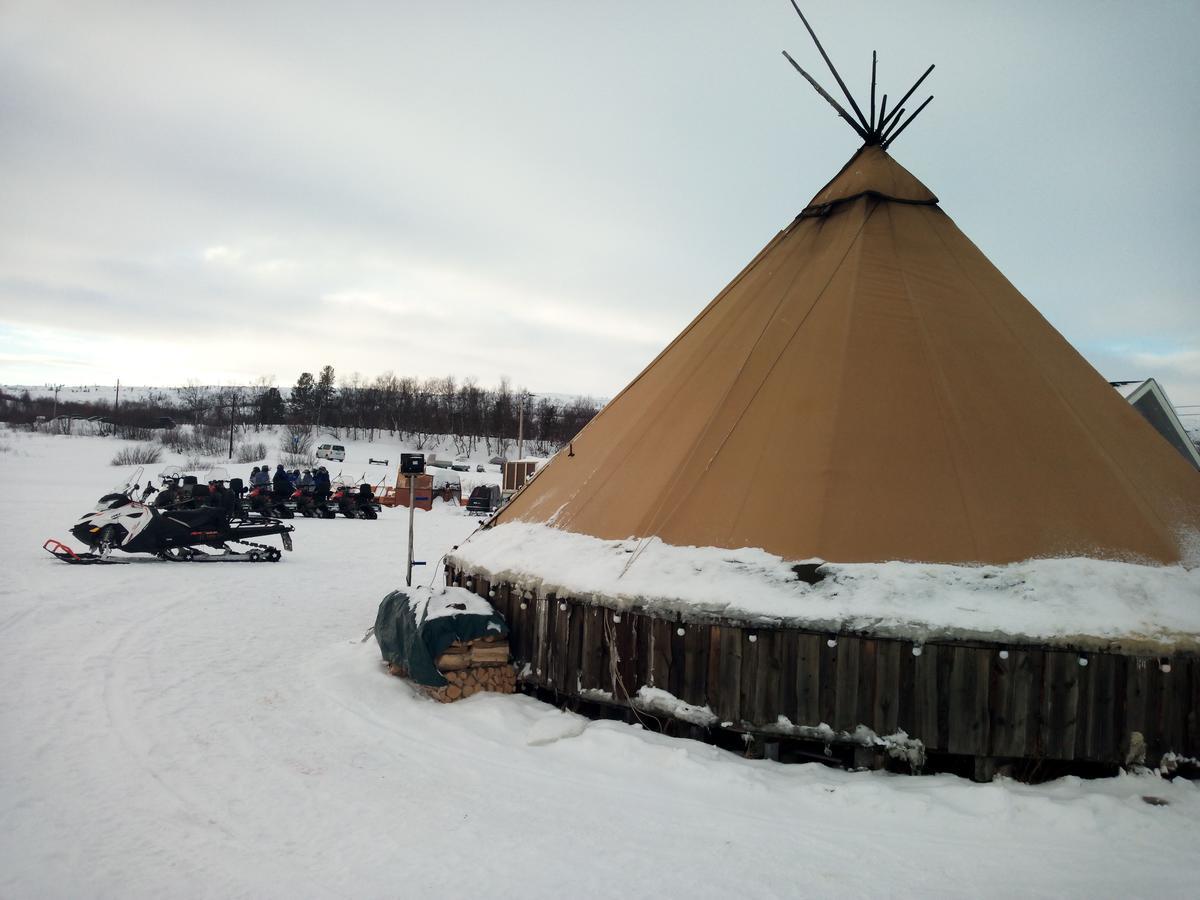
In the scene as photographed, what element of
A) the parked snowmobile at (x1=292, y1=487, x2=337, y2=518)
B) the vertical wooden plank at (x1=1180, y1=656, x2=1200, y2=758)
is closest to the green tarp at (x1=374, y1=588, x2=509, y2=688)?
the vertical wooden plank at (x1=1180, y1=656, x2=1200, y2=758)

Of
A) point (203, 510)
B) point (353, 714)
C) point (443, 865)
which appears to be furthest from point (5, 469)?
point (443, 865)

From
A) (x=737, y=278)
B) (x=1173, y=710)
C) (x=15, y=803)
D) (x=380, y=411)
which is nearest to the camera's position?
(x=15, y=803)

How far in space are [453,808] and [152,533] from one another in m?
11.6

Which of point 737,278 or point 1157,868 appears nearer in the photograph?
point 1157,868

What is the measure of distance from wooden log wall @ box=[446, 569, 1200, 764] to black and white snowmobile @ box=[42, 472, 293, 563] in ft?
38.1

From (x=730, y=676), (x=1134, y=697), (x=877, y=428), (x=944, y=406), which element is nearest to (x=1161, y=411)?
(x=944, y=406)

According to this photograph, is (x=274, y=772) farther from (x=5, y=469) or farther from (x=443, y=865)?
(x=5, y=469)

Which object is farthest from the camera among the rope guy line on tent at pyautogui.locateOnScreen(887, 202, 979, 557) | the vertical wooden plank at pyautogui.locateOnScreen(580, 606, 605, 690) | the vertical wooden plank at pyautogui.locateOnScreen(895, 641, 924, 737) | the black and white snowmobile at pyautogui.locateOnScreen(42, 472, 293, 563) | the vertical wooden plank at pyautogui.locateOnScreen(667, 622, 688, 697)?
the black and white snowmobile at pyautogui.locateOnScreen(42, 472, 293, 563)

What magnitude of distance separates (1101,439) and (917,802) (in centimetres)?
381

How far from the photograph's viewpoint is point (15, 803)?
4188 mm

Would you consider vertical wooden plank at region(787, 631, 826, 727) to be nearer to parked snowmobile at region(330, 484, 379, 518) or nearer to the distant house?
the distant house

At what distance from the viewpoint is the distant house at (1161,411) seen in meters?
15.5

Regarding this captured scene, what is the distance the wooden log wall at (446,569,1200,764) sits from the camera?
4.85m

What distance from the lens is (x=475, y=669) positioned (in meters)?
6.33
